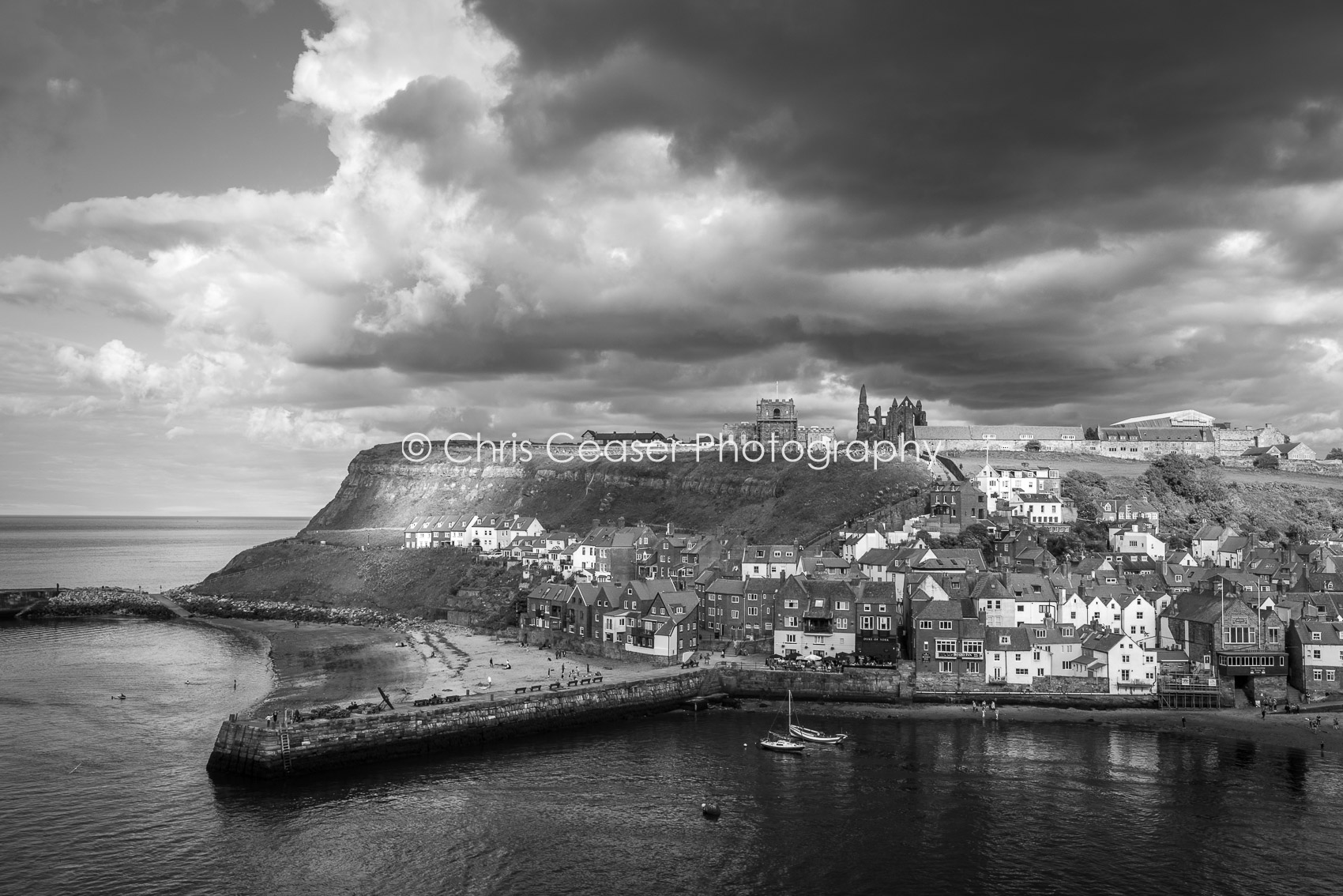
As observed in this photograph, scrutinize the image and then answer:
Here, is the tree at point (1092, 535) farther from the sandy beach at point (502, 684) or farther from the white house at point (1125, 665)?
the sandy beach at point (502, 684)

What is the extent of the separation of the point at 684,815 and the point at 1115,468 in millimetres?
140152

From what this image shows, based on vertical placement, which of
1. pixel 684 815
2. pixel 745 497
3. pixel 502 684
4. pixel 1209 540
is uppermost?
pixel 745 497

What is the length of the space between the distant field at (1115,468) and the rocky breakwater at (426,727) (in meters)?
107

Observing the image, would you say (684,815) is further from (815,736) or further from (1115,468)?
(1115,468)

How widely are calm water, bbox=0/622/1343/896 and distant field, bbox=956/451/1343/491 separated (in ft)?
340

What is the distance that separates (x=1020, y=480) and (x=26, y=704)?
125379 millimetres

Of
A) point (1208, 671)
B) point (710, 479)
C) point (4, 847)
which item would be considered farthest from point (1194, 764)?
point (710, 479)

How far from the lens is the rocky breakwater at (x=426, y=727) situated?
60656 millimetres

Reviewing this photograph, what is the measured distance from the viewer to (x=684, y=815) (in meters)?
53.0

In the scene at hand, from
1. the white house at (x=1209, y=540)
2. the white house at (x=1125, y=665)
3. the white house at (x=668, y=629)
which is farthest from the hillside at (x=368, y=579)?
the white house at (x=1209, y=540)

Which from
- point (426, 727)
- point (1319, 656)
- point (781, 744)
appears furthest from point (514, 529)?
point (1319, 656)

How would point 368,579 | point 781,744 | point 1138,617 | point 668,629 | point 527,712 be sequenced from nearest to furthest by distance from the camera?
1. point 781,744
2. point 527,712
3. point 1138,617
4. point 668,629
5. point 368,579

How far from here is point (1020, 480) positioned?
14275cm

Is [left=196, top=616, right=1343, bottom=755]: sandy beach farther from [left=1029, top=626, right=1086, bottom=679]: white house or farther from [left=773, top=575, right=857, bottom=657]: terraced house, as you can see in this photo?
[left=773, top=575, right=857, bottom=657]: terraced house
